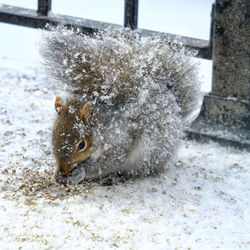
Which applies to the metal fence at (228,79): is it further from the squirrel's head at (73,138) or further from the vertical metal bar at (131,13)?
the squirrel's head at (73,138)

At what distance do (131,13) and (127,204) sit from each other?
4.89 ft

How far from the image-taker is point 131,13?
3086 millimetres

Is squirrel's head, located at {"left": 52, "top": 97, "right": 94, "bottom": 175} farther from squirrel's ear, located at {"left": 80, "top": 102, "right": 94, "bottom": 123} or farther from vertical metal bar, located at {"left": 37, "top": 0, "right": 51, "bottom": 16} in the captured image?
vertical metal bar, located at {"left": 37, "top": 0, "right": 51, "bottom": 16}

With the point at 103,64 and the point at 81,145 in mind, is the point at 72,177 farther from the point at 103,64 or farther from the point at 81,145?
the point at 103,64

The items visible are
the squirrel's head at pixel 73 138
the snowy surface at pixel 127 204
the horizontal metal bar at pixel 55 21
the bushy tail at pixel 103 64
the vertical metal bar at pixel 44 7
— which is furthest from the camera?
the vertical metal bar at pixel 44 7

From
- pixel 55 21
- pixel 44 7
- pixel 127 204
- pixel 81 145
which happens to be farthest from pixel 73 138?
pixel 44 7

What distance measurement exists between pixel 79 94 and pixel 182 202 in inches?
25.8

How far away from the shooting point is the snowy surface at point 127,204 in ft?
5.72

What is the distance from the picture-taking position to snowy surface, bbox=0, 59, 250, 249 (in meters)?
1.74

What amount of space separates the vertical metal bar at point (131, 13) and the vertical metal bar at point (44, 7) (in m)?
0.67

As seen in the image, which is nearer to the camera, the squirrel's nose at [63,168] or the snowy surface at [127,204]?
the snowy surface at [127,204]

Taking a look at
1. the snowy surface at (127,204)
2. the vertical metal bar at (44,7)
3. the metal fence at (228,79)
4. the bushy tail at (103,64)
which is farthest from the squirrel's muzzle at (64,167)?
the vertical metal bar at (44,7)

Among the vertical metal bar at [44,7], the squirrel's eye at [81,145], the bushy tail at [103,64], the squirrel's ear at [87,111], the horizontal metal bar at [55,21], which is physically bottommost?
the squirrel's eye at [81,145]

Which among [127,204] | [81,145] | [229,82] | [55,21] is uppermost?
[55,21]
